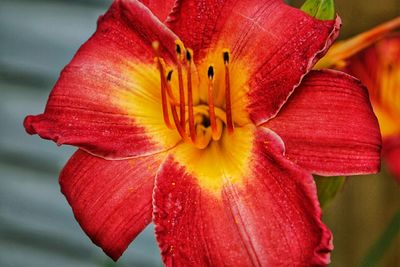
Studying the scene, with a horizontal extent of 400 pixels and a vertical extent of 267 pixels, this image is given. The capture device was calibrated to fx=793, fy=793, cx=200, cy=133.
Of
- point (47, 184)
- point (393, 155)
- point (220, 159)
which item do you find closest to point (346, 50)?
point (220, 159)

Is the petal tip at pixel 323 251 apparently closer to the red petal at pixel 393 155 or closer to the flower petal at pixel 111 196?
the flower petal at pixel 111 196

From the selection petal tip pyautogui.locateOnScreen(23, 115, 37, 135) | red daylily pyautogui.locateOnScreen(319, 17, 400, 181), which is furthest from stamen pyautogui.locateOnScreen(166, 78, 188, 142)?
red daylily pyautogui.locateOnScreen(319, 17, 400, 181)

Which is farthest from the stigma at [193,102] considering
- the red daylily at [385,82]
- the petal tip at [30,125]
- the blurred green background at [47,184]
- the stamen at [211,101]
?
the blurred green background at [47,184]

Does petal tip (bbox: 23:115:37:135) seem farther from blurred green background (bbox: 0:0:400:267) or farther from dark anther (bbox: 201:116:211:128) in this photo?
blurred green background (bbox: 0:0:400:267)

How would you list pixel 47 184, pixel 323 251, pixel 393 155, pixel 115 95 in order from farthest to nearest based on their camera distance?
pixel 47 184 → pixel 393 155 → pixel 115 95 → pixel 323 251

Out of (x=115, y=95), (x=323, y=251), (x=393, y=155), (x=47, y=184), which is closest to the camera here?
(x=323, y=251)

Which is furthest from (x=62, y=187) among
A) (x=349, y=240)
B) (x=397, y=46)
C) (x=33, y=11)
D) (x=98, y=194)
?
(x=33, y=11)

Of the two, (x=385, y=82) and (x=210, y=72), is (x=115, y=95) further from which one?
(x=385, y=82)
